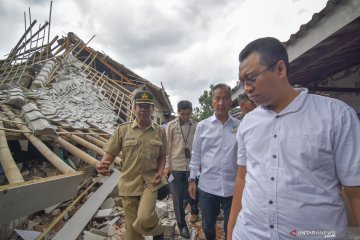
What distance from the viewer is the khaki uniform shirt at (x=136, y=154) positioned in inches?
111

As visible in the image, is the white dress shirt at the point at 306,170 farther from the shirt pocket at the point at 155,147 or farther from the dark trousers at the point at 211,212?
the shirt pocket at the point at 155,147

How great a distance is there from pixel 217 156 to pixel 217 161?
57mm

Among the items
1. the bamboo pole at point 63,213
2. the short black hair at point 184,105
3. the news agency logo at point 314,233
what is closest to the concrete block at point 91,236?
the bamboo pole at point 63,213

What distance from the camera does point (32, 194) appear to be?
2.21m

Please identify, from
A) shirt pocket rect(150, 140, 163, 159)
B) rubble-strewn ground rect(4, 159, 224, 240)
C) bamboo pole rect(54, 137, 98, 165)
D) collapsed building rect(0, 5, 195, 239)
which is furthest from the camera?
bamboo pole rect(54, 137, 98, 165)

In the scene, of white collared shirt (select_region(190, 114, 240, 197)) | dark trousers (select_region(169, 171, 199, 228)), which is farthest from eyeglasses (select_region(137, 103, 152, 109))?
dark trousers (select_region(169, 171, 199, 228))

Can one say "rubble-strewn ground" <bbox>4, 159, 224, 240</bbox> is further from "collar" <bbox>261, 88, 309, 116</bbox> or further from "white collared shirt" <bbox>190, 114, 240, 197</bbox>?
"collar" <bbox>261, 88, 309, 116</bbox>

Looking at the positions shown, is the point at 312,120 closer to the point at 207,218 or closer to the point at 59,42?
the point at 207,218

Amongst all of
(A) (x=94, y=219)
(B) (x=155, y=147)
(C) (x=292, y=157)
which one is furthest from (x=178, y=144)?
(C) (x=292, y=157)

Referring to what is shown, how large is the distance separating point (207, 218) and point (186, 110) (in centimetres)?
187

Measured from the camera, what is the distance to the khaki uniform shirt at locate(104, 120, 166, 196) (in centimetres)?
281

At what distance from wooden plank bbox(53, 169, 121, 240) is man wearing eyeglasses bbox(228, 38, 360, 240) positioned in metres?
2.52

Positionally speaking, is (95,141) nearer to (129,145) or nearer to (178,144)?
(178,144)

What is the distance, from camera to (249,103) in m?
3.30
